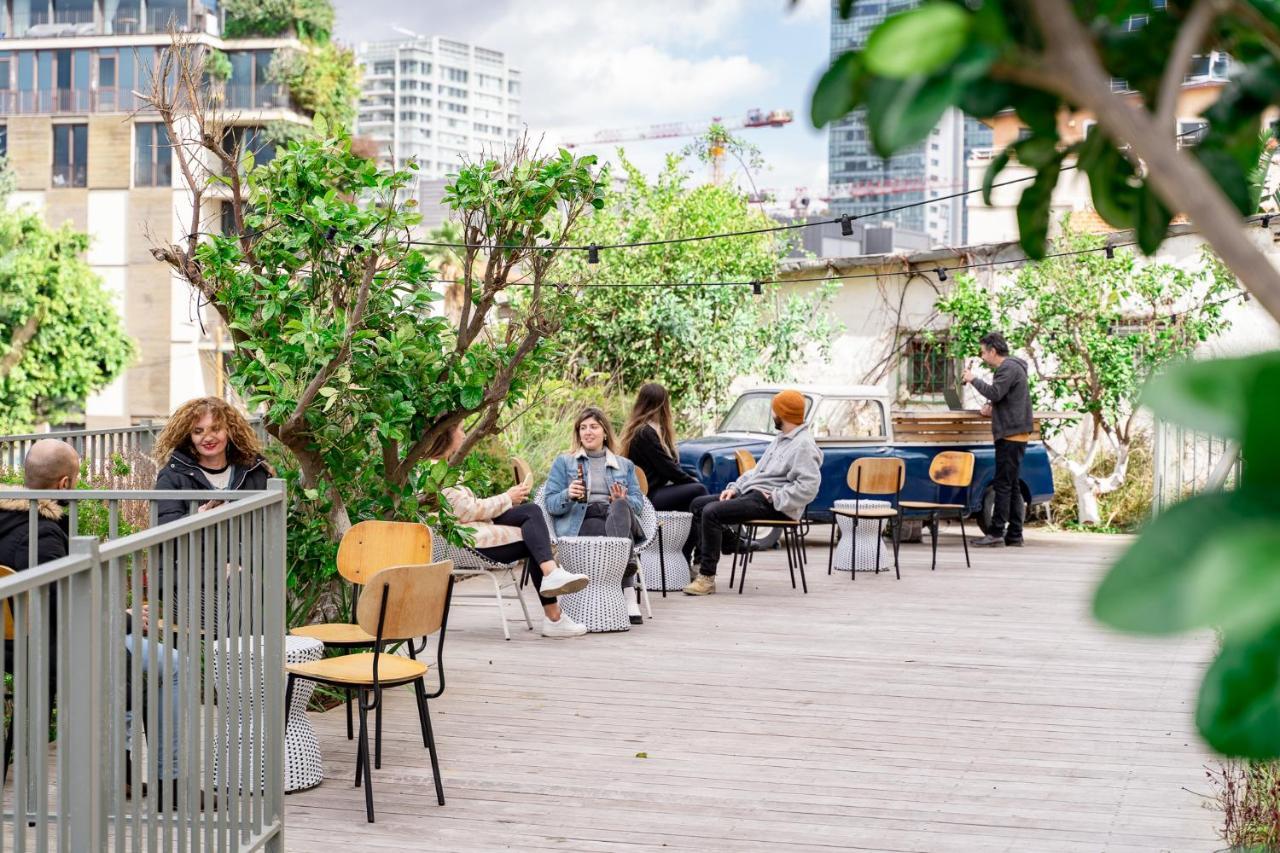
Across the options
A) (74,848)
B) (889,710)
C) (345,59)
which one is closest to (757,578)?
(889,710)

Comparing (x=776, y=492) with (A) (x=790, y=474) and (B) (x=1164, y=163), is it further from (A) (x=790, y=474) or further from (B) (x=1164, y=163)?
(B) (x=1164, y=163)

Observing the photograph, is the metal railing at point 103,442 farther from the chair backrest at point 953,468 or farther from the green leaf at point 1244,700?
the green leaf at point 1244,700

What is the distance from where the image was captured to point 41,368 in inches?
1566

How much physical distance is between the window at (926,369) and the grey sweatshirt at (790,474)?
690 centimetres

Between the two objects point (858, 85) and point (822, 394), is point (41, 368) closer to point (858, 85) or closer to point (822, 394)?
point (822, 394)

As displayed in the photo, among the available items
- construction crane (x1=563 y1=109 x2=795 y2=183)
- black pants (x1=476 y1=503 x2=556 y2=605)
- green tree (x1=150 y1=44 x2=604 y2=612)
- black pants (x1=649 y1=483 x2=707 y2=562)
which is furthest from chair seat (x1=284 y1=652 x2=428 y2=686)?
construction crane (x1=563 y1=109 x2=795 y2=183)

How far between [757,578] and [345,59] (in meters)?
44.9

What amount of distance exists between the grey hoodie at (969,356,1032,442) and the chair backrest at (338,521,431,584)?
297 inches

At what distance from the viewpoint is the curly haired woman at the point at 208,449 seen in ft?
19.9

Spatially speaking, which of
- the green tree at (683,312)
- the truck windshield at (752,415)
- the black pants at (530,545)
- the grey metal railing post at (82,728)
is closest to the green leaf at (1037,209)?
the grey metal railing post at (82,728)

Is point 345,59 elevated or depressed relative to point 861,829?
elevated

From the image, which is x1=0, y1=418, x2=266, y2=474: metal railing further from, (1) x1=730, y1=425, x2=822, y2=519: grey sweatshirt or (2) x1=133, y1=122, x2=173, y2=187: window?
(2) x1=133, y1=122, x2=173, y2=187: window

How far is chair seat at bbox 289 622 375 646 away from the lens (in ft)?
19.4

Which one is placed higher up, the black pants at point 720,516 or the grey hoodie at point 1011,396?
the grey hoodie at point 1011,396
